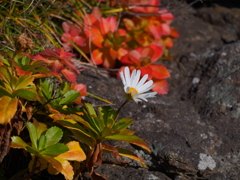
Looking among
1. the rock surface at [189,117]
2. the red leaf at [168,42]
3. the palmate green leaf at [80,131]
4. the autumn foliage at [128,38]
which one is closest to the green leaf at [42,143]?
the palmate green leaf at [80,131]

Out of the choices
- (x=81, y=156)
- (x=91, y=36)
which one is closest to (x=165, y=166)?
(x=81, y=156)

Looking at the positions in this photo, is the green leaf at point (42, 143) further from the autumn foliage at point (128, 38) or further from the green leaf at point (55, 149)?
the autumn foliage at point (128, 38)

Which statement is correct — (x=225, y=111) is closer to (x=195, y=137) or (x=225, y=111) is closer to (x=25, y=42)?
(x=195, y=137)

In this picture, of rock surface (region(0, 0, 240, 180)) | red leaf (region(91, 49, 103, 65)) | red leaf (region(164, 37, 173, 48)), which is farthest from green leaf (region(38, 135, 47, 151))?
red leaf (region(164, 37, 173, 48))

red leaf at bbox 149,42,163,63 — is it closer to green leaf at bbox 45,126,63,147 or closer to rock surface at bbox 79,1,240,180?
rock surface at bbox 79,1,240,180

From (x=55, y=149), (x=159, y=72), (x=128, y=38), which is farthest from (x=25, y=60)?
(x=128, y=38)
